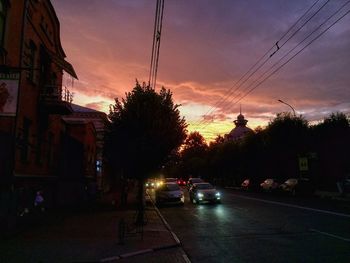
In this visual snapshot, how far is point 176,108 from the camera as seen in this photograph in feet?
74.5

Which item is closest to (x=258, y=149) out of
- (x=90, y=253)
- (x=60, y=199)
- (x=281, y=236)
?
(x=60, y=199)

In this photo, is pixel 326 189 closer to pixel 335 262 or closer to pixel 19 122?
pixel 19 122

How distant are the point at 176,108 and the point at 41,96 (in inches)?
264

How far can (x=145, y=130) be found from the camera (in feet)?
70.1

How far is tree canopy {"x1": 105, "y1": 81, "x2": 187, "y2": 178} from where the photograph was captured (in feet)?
67.3

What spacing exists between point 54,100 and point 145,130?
505cm

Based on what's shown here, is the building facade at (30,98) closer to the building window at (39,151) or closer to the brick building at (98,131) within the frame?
the building window at (39,151)

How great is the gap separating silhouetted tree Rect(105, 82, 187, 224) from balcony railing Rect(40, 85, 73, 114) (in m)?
2.81

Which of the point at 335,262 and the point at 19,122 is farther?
the point at 19,122

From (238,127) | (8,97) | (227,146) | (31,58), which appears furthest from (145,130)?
(238,127)

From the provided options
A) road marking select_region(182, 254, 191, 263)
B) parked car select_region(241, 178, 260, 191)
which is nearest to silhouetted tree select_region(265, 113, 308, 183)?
parked car select_region(241, 178, 260, 191)

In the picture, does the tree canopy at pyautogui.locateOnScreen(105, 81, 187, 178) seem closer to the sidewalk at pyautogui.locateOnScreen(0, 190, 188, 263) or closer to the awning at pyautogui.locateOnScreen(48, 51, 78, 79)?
the awning at pyautogui.locateOnScreen(48, 51, 78, 79)

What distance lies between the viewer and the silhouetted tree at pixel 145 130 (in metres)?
20.5

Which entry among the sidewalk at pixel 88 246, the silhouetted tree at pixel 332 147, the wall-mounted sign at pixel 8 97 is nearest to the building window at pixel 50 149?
the sidewalk at pixel 88 246
